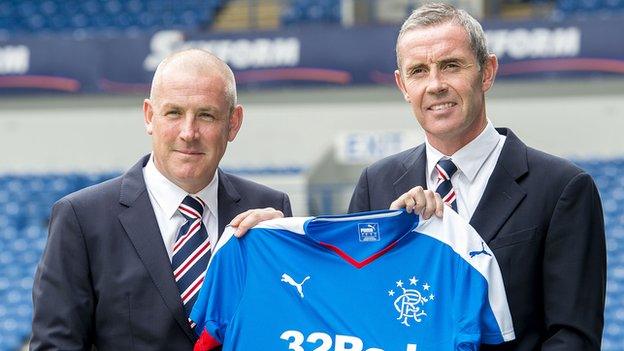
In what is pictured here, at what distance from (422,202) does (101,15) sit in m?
11.9

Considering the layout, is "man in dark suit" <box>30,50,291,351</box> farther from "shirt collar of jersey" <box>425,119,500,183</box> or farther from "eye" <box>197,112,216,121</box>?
"shirt collar of jersey" <box>425,119,500,183</box>

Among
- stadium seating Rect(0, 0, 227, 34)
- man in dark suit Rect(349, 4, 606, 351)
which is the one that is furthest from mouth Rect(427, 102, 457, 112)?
stadium seating Rect(0, 0, 227, 34)

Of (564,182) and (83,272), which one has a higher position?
(564,182)

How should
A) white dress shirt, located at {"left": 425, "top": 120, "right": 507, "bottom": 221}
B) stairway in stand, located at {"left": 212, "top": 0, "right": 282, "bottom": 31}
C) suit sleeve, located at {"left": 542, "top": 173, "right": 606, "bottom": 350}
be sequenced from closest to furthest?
suit sleeve, located at {"left": 542, "top": 173, "right": 606, "bottom": 350} → white dress shirt, located at {"left": 425, "top": 120, "right": 507, "bottom": 221} → stairway in stand, located at {"left": 212, "top": 0, "right": 282, "bottom": 31}

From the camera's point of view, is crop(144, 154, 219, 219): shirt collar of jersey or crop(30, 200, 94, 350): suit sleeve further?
crop(144, 154, 219, 219): shirt collar of jersey

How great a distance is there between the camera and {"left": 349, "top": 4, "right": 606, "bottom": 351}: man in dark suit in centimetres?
300

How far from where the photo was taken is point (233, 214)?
11.1 feet

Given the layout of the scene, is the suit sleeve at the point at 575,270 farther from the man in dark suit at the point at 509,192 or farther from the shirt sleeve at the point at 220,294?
the shirt sleeve at the point at 220,294

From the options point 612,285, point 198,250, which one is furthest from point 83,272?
point 612,285

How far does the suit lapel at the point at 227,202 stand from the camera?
338cm

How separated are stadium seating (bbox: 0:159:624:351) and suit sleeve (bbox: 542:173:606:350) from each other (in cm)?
621

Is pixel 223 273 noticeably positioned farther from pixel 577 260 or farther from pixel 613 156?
pixel 613 156

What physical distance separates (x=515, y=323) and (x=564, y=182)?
0.39m

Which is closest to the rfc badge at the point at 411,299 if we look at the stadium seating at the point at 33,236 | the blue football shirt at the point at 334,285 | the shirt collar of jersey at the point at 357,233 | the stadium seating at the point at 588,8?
the blue football shirt at the point at 334,285
